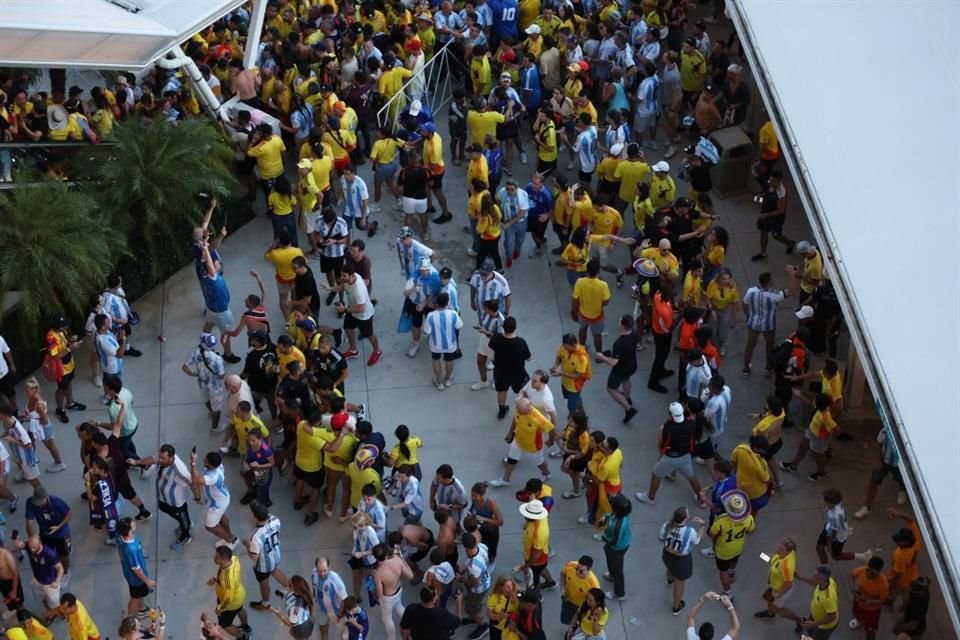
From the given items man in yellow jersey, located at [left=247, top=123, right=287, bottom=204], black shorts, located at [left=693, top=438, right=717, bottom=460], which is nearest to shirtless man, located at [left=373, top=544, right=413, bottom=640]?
black shorts, located at [left=693, top=438, right=717, bottom=460]

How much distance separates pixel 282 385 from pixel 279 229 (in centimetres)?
379

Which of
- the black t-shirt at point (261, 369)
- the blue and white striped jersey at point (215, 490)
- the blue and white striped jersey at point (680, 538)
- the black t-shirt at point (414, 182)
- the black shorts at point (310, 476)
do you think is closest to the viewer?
the blue and white striped jersey at point (680, 538)

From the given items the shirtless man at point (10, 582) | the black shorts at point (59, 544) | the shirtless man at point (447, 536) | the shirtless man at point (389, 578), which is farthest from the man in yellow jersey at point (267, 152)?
the shirtless man at point (389, 578)

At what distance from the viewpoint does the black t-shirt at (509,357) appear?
1530 centimetres

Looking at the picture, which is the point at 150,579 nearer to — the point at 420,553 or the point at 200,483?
the point at 200,483

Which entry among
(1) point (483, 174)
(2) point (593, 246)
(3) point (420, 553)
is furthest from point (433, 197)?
(3) point (420, 553)

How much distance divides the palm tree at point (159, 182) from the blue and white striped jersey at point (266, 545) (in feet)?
17.8

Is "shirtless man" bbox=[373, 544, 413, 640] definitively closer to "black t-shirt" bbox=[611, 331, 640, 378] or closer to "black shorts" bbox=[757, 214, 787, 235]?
"black t-shirt" bbox=[611, 331, 640, 378]

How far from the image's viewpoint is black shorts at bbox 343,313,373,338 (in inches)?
648

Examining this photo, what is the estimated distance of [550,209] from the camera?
1775 centimetres

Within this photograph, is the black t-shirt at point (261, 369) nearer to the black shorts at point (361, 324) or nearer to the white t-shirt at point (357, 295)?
the white t-shirt at point (357, 295)

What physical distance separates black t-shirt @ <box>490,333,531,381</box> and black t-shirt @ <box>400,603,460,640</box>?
3592 millimetres

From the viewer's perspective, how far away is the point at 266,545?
1326 centimetres

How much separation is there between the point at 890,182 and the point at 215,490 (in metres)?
7.23
